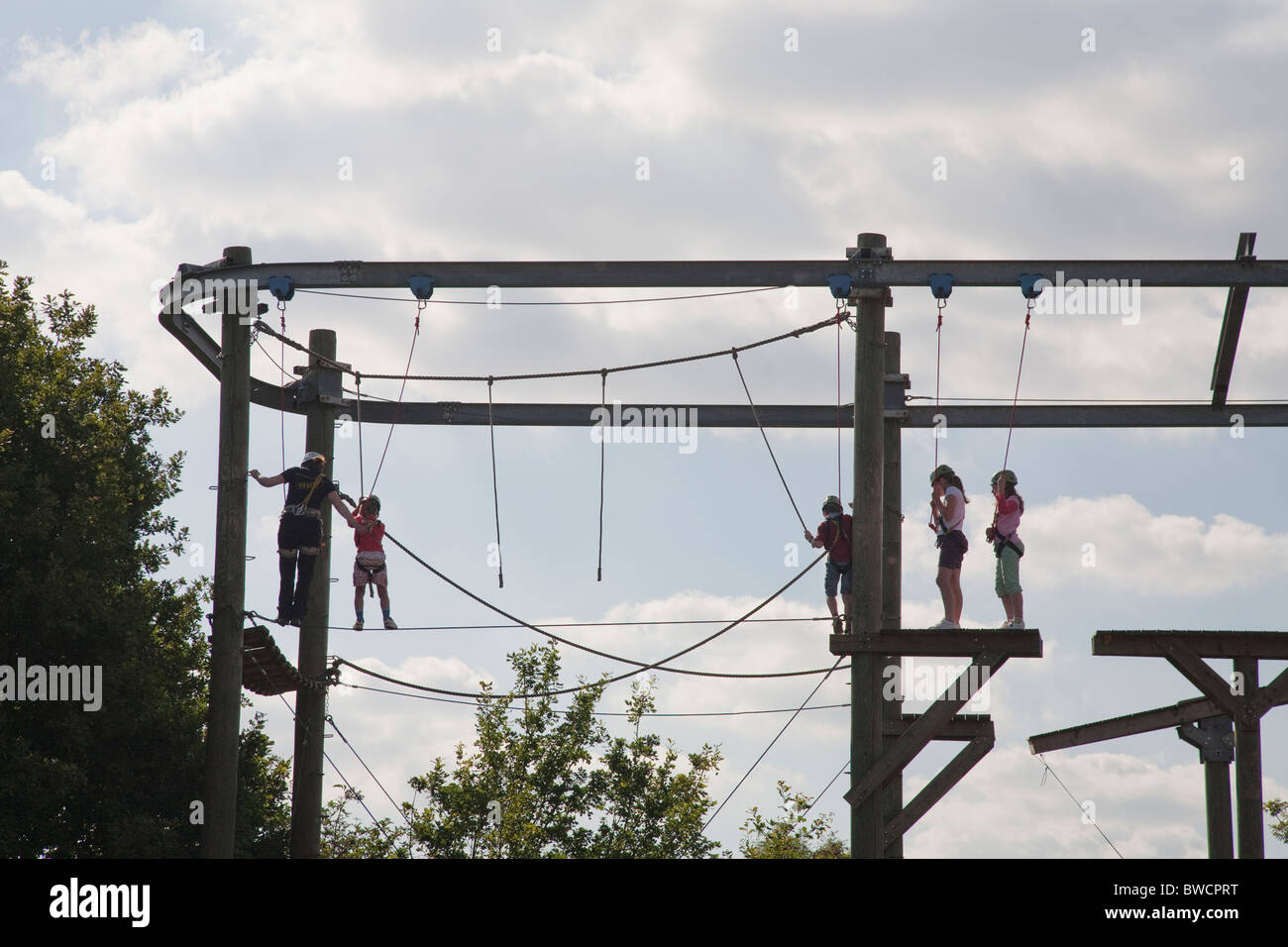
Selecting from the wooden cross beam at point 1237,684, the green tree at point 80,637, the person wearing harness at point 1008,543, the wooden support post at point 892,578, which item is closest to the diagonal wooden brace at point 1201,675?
the wooden cross beam at point 1237,684

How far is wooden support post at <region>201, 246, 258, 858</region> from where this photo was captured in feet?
41.4

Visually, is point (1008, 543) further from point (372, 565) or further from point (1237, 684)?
point (372, 565)

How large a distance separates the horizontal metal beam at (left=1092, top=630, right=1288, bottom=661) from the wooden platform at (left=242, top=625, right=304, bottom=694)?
6.84m

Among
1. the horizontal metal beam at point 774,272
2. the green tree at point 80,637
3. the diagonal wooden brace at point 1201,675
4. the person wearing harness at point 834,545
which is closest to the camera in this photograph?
the horizontal metal beam at point 774,272

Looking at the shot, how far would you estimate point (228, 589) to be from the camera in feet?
42.1

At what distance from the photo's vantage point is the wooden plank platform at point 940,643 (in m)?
12.4

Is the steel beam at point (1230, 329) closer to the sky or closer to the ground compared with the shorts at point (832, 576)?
closer to the sky

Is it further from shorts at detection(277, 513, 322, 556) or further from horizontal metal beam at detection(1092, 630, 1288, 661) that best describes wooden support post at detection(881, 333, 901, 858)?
shorts at detection(277, 513, 322, 556)

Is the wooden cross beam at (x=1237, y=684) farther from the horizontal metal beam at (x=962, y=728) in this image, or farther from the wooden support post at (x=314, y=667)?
the wooden support post at (x=314, y=667)

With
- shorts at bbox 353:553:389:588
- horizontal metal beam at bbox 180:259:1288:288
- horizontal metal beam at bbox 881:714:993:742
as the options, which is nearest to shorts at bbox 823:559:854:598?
horizontal metal beam at bbox 881:714:993:742

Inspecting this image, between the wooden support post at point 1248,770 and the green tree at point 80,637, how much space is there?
14033 mm
